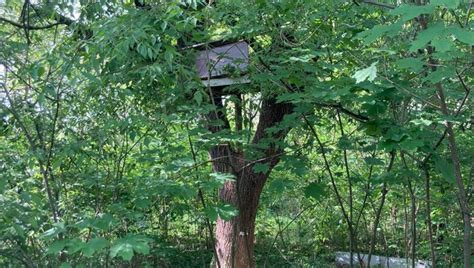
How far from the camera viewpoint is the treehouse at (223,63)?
3.37 m

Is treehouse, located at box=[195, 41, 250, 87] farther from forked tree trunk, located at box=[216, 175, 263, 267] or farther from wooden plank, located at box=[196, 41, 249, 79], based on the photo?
forked tree trunk, located at box=[216, 175, 263, 267]

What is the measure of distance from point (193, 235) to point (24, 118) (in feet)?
13.5


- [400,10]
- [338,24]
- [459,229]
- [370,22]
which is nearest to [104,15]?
[338,24]

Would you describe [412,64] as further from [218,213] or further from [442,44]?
[218,213]

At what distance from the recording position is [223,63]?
3.67 m

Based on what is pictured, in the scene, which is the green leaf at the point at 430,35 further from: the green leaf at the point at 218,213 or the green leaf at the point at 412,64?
the green leaf at the point at 218,213

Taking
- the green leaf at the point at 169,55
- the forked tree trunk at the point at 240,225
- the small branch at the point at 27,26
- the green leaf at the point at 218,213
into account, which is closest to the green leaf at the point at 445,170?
the green leaf at the point at 218,213

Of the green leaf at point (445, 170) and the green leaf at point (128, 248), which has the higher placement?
the green leaf at point (445, 170)

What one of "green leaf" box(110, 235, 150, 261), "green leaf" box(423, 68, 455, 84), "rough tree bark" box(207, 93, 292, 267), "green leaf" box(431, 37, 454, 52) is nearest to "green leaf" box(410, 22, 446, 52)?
"green leaf" box(431, 37, 454, 52)

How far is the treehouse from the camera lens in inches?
133

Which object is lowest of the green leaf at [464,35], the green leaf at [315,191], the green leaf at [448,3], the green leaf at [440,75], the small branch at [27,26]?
the green leaf at [315,191]

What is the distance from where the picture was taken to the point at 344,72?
329 centimetres

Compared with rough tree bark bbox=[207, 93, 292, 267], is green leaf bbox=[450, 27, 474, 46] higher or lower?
higher

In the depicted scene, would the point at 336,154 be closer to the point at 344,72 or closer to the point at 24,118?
the point at 344,72
